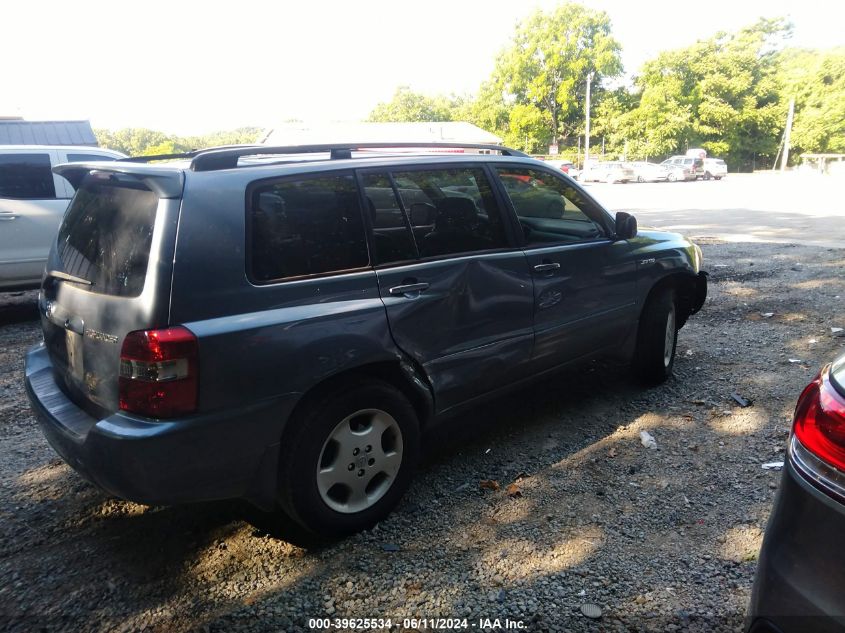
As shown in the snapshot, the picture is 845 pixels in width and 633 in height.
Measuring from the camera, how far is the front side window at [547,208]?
3818 millimetres

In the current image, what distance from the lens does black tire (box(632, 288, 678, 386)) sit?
455 cm

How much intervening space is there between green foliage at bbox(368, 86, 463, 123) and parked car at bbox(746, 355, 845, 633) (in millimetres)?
92486

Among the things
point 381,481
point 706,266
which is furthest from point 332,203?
point 706,266

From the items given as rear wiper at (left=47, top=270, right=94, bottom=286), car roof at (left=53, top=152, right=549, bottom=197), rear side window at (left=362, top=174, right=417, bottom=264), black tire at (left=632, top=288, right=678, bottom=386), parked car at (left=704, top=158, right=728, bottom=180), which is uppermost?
car roof at (left=53, top=152, right=549, bottom=197)

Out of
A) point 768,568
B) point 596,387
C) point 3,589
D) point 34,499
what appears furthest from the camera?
point 596,387

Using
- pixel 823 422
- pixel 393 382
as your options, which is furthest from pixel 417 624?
pixel 823 422

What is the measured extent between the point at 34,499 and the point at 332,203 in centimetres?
223

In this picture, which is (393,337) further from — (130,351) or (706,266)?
(706,266)

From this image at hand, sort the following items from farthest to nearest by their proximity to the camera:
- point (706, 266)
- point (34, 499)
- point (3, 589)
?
point (706, 266), point (34, 499), point (3, 589)

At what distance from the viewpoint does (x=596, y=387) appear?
4852 mm

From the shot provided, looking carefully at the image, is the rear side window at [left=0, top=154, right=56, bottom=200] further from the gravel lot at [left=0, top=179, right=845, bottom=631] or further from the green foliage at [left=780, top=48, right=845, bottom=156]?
the green foliage at [left=780, top=48, right=845, bottom=156]

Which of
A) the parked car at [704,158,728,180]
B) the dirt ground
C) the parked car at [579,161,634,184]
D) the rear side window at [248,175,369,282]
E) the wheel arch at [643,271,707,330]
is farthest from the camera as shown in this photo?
the parked car at [704,158,728,180]

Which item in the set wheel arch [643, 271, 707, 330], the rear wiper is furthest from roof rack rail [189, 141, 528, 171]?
wheel arch [643, 271, 707, 330]

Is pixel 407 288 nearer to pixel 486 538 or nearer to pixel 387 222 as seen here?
pixel 387 222
